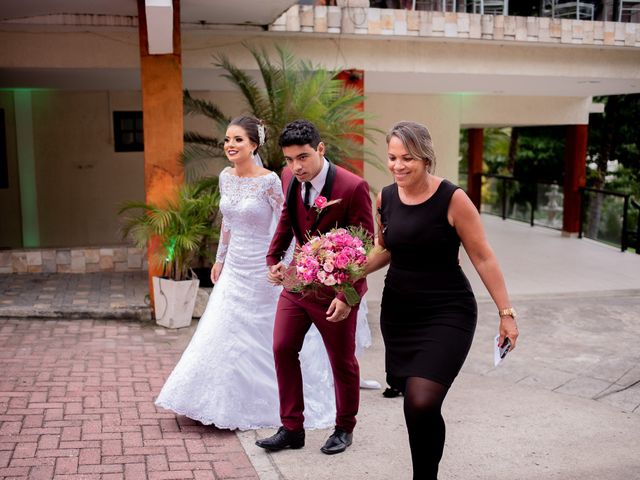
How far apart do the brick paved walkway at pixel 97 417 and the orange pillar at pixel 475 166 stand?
13.9m

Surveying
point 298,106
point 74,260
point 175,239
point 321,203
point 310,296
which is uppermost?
point 298,106

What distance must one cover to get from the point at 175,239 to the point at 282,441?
147 inches

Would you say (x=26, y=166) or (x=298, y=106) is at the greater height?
(x=298, y=106)

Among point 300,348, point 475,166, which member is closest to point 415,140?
point 300,348

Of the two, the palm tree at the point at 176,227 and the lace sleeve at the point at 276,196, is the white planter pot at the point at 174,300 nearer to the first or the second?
the palm tree at the point at 176,227

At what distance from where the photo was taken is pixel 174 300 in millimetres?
8203

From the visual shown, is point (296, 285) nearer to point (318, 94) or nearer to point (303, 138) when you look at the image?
point (303, 138)

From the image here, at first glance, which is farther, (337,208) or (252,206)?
(252,206)

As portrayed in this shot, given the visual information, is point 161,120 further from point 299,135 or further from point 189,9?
point 299,135

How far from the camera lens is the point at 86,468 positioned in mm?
4488

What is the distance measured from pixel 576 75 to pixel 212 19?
231 inches

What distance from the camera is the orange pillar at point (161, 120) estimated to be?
837cm

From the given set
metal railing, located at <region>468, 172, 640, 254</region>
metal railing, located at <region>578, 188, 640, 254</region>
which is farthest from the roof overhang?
metal railing, located at <region>468, 172, 640, 254</region>

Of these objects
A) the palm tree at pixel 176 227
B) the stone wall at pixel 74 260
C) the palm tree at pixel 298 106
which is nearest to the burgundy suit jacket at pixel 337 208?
the palm tree at pixel 176 227
